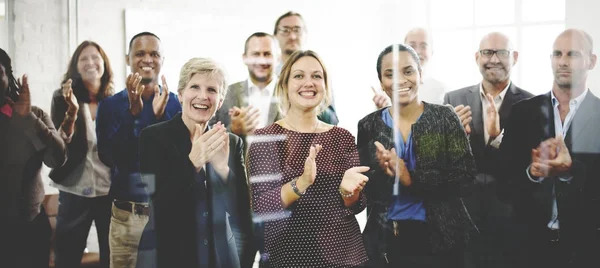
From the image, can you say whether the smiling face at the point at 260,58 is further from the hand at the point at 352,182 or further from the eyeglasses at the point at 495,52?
the eyeglasses at the point at 495,52

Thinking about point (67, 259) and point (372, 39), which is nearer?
point (67, 259)

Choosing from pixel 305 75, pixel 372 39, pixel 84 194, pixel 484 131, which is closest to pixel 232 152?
pixel 305 75

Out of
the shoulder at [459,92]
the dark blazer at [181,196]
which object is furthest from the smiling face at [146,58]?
the shoulder at [459,92]

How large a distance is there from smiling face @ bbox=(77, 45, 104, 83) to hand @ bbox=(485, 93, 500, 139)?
6.63ft

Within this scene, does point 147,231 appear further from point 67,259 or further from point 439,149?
point 439,149

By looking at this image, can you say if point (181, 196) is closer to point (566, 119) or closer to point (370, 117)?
point (370, 117)

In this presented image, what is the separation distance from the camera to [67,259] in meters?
2.54

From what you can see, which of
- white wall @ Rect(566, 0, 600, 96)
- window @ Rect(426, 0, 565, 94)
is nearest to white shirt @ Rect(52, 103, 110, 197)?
window @ Rect(426, 0, 565, 94)

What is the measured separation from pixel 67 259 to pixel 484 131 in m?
2.25

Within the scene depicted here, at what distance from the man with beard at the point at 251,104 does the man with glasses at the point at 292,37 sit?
4cm

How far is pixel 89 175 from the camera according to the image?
2.52 meters

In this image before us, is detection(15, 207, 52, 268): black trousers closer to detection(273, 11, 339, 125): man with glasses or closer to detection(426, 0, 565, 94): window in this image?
detection(273, 11, 339, 125): man with glasses

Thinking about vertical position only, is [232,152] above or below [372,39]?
below

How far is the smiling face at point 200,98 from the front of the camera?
2488mm
